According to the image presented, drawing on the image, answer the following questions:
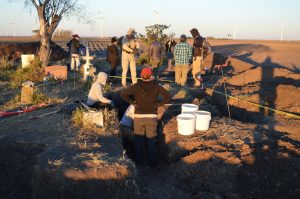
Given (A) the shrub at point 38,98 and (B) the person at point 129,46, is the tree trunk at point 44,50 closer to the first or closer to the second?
(B) the person at point 129,46

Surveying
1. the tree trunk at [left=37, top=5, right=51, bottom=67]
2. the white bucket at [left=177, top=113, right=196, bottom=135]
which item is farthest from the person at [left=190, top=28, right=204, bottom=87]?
the tree trunk at [left=37, top=5, right=51, bottom=67]

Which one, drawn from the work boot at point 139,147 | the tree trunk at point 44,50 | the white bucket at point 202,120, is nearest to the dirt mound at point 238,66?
the tree trunk at point 44,50

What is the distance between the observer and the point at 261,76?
16.2 m

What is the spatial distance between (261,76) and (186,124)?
9106 millimetres

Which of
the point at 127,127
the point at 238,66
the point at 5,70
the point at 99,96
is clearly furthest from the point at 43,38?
the point at 127,127

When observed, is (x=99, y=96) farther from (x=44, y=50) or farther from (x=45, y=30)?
(x=45, y=30)

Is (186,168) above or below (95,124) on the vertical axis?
below

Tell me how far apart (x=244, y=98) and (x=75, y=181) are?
8157mm

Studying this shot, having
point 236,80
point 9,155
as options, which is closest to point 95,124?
point 9,155

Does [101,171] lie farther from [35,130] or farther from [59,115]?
[59,115]

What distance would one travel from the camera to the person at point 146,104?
25.1 feet

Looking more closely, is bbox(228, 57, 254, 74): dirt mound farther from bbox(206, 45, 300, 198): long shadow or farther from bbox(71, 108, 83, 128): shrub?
bbox(71, 108, 83, 128): shrub

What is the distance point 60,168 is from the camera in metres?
5.62

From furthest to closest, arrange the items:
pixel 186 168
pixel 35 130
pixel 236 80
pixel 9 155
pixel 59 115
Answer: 1. pixel 236 80
2. pixel 59 115
3. pixel 35 130
4. pixel 186 168
5. pixel 9 155
